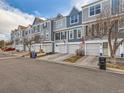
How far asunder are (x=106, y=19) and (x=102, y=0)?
26.1ft

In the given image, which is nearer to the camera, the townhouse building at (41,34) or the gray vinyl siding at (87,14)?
the gray vinyl siding at (87,14)

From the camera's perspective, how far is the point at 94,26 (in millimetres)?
26484

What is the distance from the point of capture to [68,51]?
37.5m

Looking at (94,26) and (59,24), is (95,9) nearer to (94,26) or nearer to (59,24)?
(94,26)

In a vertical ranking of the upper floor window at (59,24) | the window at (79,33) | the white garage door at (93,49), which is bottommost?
the white garage door at (93,49)

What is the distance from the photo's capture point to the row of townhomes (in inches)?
1067

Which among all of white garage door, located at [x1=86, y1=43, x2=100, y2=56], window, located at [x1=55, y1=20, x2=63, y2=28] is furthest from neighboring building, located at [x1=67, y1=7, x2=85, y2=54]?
window, located at [x1=55, y1=20, x2=63, y2=28]

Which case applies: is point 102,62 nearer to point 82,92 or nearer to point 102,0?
point 82,92

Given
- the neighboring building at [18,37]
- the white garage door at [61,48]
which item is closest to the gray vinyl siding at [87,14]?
the white garage door at [61,48]

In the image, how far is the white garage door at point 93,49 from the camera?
29.7 m

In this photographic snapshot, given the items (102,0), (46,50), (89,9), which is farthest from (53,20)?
(102,0)

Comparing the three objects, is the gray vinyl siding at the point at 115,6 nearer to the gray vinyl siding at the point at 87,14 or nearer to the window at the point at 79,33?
the gray vinyl siding at the point at 87,14

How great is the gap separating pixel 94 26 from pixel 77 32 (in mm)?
8824

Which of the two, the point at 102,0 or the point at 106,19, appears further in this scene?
the point at 102,0
